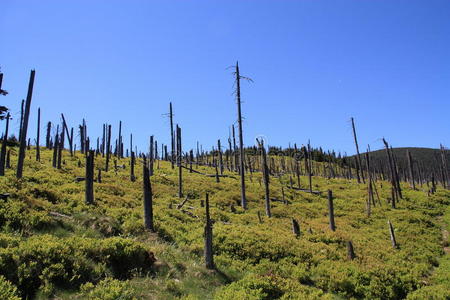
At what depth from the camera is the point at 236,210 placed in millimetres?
28297

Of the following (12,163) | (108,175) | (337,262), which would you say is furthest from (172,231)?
(12,163)

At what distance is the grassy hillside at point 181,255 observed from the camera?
29.0ft

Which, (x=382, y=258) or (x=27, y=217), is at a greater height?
(x=27, y=217)

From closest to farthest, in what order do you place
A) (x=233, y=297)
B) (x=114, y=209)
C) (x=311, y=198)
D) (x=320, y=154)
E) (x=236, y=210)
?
1. (x=233, y=297)
2. (x=114, y=209)
3. (x=236, y=210)
4. (x=311, y=198)
5. (x=320, y=154)

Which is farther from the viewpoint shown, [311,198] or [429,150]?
[429,150]

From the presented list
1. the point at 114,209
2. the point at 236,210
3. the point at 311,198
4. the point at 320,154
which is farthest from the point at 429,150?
the point at 114,209

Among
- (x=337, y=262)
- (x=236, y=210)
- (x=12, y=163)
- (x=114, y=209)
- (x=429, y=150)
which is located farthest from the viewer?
(x=429, y=150)

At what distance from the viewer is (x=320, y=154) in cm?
13775

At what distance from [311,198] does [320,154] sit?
4010 inches

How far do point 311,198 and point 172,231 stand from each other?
2821 cm

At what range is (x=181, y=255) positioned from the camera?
1367cm

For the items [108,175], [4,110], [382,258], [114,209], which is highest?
[4,110]

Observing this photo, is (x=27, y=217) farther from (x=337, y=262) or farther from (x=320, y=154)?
(x=320, y=154)

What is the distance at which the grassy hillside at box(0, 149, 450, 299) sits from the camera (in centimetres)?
885
